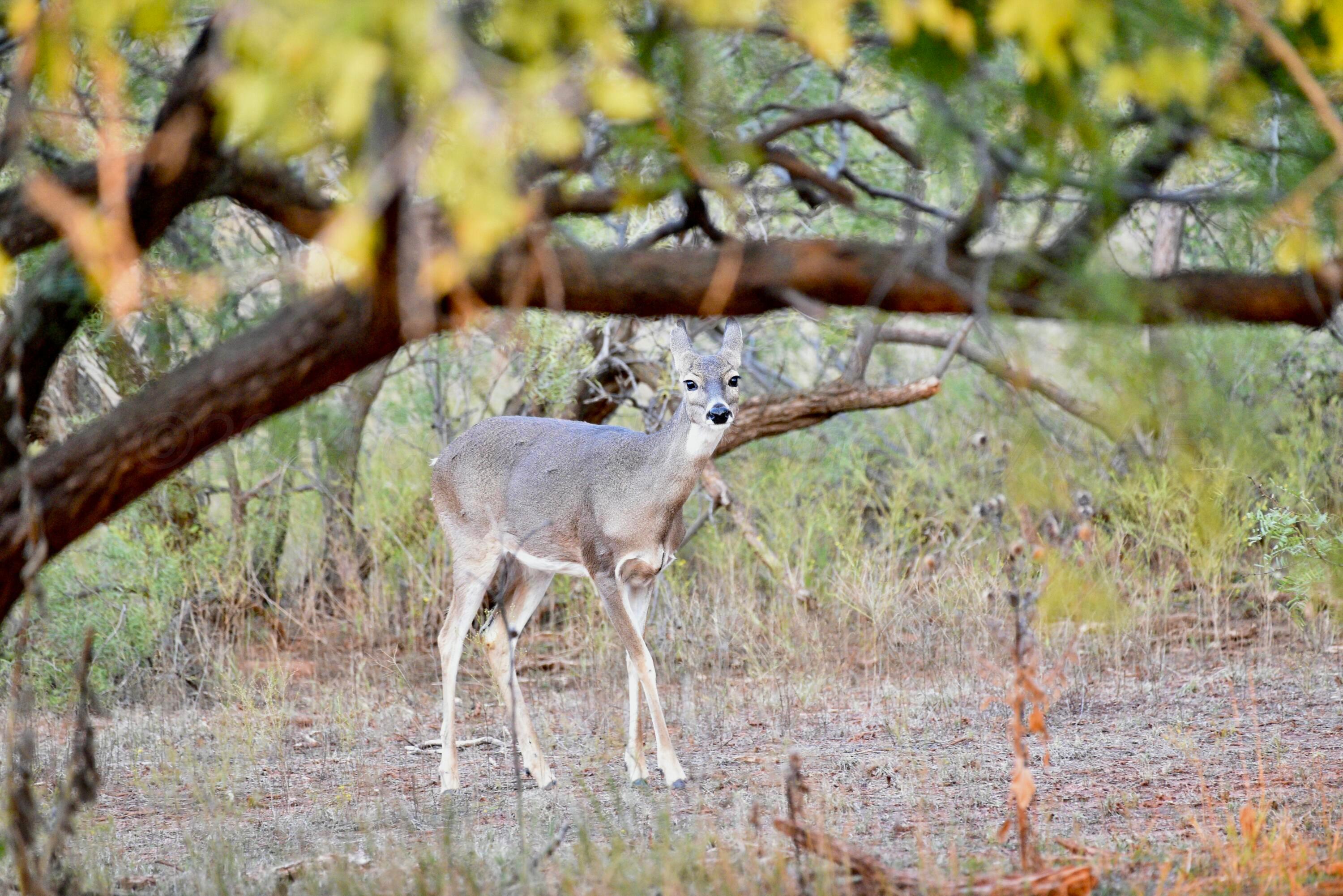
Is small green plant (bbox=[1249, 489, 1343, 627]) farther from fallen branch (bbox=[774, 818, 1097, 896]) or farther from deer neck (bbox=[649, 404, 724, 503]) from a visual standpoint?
deer neck (bbox=[649, 404, 724, 503])

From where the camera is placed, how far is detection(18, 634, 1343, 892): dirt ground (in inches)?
228

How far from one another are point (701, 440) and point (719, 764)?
168cm

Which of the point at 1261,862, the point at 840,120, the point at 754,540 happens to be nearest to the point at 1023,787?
the point at 1261,862

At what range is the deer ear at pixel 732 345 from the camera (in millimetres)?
7891

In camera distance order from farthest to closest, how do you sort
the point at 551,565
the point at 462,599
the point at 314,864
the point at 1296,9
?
the point at 462,599 → the point at 551,565 → the point at 314,864 → the point at 1296,9

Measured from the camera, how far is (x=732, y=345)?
7969 millimetres

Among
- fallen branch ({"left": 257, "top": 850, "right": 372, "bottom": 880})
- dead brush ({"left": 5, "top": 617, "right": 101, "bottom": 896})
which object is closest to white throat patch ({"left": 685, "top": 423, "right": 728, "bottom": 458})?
fallen branch ({"left": 257, "top": 850, "right": 372, "bottom": 880})

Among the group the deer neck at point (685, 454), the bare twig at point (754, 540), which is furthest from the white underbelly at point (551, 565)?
the bare twig at point (754, 540)

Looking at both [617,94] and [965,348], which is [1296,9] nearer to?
[617,94]

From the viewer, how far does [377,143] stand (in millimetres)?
2764

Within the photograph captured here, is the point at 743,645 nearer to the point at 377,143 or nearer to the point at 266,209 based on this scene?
the point at 266,209


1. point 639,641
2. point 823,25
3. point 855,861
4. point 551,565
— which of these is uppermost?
point 823,25

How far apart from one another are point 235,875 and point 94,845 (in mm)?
1165

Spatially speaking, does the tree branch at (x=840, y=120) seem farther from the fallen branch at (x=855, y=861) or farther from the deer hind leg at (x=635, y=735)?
the deer hind leg at (x=635, y=735)
